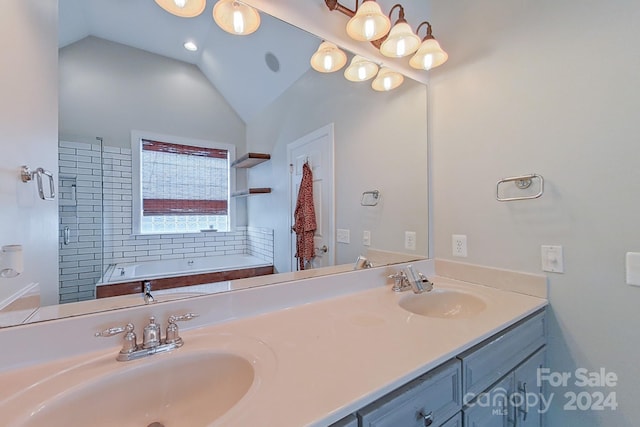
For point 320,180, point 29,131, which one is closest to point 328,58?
point 320,180

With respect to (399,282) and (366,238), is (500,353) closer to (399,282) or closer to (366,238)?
(399,282)

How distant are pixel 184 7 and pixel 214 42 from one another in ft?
0.50

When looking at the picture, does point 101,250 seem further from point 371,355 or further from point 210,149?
point 371,355

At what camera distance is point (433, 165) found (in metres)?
1.72

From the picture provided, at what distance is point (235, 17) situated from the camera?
3.67 ft

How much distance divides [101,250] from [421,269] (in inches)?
60.4

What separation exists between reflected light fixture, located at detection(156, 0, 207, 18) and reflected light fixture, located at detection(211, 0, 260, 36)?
0.06 m

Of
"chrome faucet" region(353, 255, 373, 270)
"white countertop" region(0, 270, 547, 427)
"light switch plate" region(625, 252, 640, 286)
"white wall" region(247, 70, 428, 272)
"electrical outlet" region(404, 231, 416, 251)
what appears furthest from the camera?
"electrical outlet" region(404, 231, 416, 251)

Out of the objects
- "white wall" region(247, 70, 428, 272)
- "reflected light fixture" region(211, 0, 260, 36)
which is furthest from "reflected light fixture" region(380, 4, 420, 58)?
"reflected light fixture" region(211, 0, 260, 36)

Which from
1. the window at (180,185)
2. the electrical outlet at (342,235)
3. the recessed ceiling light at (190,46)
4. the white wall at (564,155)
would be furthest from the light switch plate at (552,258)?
the recessed ceiling light at (190,46)

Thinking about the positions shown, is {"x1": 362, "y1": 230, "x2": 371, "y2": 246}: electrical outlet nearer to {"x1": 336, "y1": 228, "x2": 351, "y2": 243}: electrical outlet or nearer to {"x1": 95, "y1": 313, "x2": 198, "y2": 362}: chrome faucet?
{"x1": 336, "y1": 228, "x2": 351, "y2": 243}: electrical outlet

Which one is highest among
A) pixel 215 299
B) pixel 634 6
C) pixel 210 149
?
pixel 634 6

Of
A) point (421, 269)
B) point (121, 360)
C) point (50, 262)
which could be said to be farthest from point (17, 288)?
point (421, 269)

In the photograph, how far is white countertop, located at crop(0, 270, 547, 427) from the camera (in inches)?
21.8
